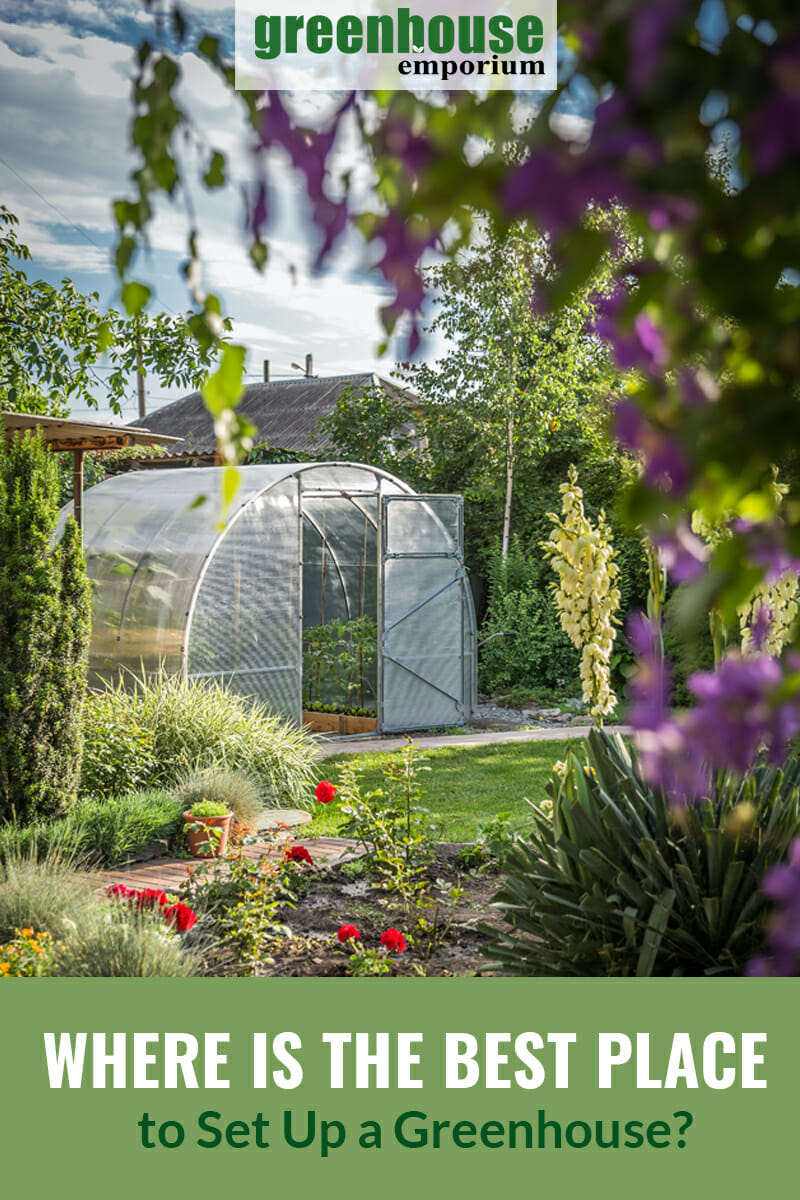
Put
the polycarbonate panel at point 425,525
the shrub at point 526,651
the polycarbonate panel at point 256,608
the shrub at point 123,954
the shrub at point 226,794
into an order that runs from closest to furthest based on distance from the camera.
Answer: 1. the shrub at point 123,954
2. the shrub at point 226,794
3. the polycarbonate panel at point 256,608
4. the polycarbonate panel at point 425,525
5. the shrub at point 526,651

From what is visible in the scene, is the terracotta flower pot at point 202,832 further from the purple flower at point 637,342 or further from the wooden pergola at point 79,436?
the purple flower at point 637,342

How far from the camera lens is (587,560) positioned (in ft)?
11.8

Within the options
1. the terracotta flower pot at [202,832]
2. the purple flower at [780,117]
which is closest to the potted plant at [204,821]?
the terracotta flower pot at [202,832]

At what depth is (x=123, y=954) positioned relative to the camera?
11.0 feet

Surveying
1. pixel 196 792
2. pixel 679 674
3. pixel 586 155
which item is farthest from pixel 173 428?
pixel 586 155

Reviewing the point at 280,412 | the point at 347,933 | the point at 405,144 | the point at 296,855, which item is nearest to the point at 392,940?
the point at 347,933

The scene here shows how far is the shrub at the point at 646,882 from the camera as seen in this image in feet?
10.1

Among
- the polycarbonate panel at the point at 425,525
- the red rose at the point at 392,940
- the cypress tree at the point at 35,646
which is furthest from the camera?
the polycarbonate panel at the point at 425,525

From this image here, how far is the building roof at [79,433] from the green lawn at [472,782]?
2.95 meters

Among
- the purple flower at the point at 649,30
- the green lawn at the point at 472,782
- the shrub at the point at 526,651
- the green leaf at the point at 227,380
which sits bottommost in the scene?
the green lawn at the point at 472,782

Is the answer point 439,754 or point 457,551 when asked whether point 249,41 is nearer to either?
point 439,754

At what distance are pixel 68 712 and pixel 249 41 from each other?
11.7 feet

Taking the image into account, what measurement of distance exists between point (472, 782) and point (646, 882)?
17.9 feet

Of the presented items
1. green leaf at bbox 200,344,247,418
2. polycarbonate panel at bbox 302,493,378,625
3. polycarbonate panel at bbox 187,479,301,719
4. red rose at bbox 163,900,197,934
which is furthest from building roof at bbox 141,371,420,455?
green leaf at bbox 200,344,247,418
